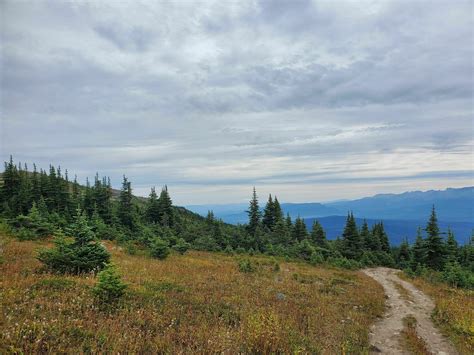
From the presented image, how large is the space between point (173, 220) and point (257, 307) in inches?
1564

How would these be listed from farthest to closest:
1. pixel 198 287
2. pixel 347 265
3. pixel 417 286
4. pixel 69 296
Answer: pixel 347 265 → pixel 417 286 → pixel 198 287 → pixel 69 296

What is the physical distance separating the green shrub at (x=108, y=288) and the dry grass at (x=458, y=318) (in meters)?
10.7

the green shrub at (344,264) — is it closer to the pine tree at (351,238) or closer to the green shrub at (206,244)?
the pine tree at (351,238)

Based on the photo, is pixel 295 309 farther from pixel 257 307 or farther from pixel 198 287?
pixel 198 287

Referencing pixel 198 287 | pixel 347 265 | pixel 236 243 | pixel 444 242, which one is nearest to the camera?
pixel 198 287

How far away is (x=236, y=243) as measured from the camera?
130 ft

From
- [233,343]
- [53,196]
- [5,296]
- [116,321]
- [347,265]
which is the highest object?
[53,196]

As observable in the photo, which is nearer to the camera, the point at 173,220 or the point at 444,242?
the point at 444,242

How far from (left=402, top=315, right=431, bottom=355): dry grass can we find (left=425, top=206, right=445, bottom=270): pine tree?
99.4 ft

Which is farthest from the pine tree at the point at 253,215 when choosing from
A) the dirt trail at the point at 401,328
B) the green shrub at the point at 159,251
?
the dirt trail at the point at 401,328

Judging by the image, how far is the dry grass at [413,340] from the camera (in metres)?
8.33

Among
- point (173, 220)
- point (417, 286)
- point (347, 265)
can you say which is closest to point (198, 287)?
point (417, 286)

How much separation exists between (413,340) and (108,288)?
9.84 metres

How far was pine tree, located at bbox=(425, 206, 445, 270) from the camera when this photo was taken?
3512cm
